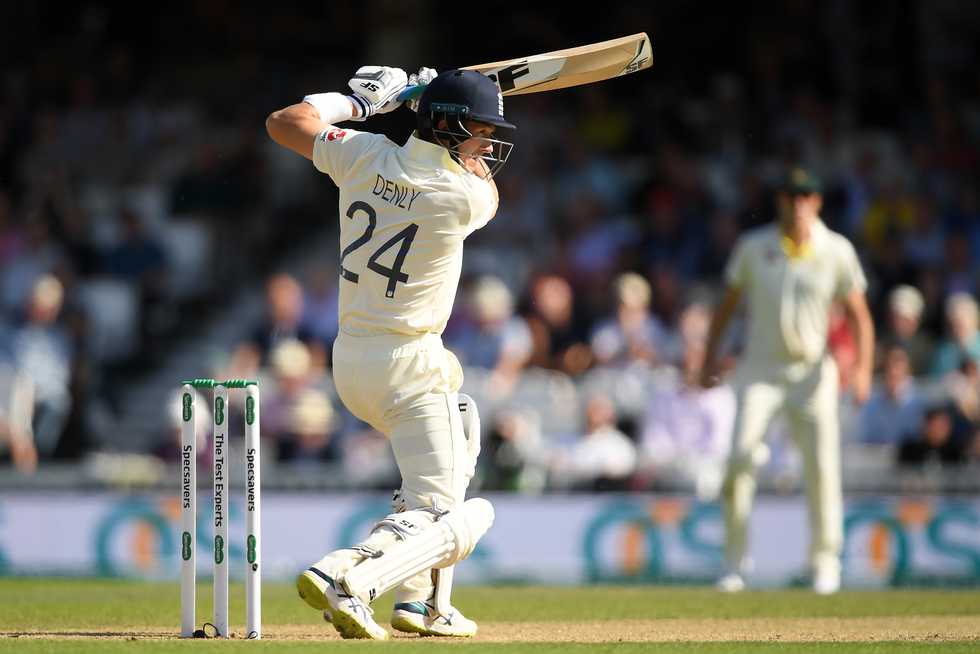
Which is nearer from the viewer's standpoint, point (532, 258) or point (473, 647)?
point (473, 647)

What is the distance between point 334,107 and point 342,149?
0.86ft

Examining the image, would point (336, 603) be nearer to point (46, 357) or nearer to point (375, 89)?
point (375, 89)

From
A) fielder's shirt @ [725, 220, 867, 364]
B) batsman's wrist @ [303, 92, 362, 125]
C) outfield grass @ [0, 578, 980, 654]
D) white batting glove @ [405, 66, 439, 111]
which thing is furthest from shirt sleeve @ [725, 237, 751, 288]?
batsman's wrist @ [303, 92, 362, 125]

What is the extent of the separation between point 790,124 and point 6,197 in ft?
21.9

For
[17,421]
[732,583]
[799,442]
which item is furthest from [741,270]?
[17,421]

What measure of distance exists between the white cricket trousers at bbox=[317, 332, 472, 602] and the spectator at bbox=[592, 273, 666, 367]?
571 cm

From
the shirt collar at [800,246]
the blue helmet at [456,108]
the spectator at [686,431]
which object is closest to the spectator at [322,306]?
the spectator at [686,431]

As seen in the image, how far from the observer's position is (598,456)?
Answer: 34.1 feet

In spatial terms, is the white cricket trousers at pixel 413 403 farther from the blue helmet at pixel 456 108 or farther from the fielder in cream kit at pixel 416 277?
the blue helmet at pixel 456 108

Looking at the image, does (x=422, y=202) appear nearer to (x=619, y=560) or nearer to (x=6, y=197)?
(x=619, y=560)

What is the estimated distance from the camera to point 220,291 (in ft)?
45.7

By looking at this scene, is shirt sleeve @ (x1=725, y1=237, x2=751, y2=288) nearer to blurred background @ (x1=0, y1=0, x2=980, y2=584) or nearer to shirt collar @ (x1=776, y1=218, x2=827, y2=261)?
shirt collar @ (x1=776, y1=218, x2=827, y2=261)

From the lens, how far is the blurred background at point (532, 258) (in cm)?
1025

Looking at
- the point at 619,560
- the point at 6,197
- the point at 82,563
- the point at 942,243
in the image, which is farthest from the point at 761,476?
the point at 6,197
